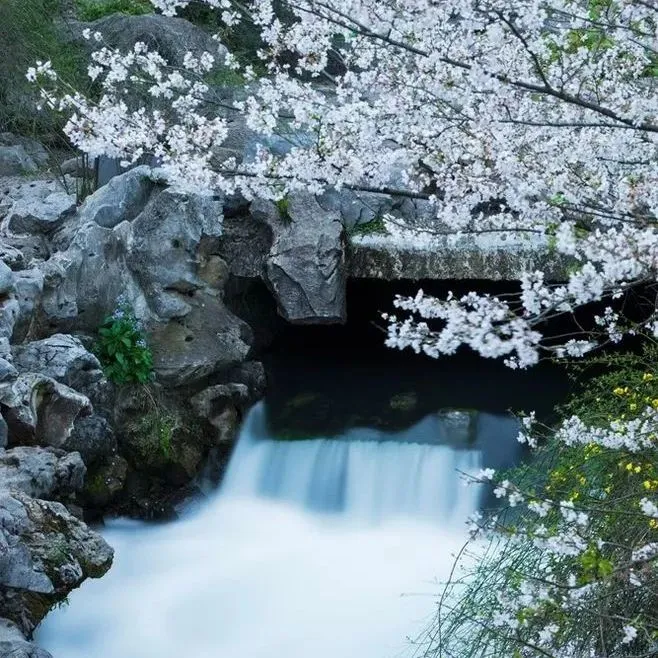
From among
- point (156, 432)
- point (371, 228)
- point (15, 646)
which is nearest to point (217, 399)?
point (156, 432)

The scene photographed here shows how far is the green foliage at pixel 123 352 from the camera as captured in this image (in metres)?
6.79

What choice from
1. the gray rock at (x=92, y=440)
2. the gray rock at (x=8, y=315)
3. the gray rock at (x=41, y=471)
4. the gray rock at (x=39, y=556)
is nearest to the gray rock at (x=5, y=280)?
the gray rock at (x=8, y=315)

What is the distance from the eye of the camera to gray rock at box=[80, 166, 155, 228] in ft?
23.8

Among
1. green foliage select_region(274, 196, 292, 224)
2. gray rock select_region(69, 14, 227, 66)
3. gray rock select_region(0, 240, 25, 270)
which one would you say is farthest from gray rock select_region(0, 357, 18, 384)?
gray rock select_region(69, 14, 227, 66)

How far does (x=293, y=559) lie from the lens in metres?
6.08

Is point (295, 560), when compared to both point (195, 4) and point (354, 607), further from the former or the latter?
point (195, 4)

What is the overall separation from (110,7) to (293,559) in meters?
7.23

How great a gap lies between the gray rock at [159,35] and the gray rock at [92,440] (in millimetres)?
3969

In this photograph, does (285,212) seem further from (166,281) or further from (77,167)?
(77,167)

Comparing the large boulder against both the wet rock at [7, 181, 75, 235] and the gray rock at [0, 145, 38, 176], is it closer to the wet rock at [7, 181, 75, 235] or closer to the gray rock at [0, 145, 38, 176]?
the wet rock at [7, 181, 75, 235]

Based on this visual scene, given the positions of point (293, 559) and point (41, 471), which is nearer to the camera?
point (41, 471)

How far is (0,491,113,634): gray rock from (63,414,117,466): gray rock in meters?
1.00

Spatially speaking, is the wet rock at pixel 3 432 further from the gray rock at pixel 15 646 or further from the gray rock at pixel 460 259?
the gray rock at pixel 460 259

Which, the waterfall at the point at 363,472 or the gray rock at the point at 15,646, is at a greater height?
the waterfall at the point at 363,472
